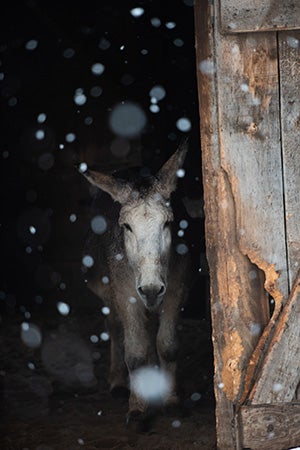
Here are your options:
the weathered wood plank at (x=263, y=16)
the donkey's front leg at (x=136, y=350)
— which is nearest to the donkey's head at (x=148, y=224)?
the donkey's front leg at (x=136, y=350)

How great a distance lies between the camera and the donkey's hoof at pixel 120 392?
5215 mm

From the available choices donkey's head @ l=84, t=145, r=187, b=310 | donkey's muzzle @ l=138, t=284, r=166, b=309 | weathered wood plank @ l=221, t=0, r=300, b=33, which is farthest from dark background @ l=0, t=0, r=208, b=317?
weathered wood plank @ l=221, t=0, r=300, b=33

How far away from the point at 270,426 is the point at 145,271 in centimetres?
143

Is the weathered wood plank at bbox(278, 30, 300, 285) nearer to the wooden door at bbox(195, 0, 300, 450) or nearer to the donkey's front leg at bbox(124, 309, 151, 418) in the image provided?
the wooden door at bbox(195, 0, 300, 450)

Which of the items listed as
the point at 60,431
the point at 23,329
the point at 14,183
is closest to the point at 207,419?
the point at 60,431

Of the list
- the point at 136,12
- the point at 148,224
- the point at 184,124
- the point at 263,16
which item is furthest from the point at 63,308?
the point at 263,16

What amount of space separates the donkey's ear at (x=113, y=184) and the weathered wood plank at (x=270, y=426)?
6.93 ft

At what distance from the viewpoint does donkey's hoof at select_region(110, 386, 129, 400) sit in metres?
5.21

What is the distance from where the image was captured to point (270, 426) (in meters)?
2.99

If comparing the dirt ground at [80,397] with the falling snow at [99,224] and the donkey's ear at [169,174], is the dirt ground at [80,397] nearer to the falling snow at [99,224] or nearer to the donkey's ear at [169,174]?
the falling snow at [99,224]

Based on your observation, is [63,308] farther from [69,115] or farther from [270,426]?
[270,426]

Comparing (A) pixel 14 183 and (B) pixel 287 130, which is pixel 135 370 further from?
(A) pixel 14 183

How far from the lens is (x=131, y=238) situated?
437 centimetres

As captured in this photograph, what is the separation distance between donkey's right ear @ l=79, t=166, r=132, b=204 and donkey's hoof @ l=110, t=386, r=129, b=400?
182cm
